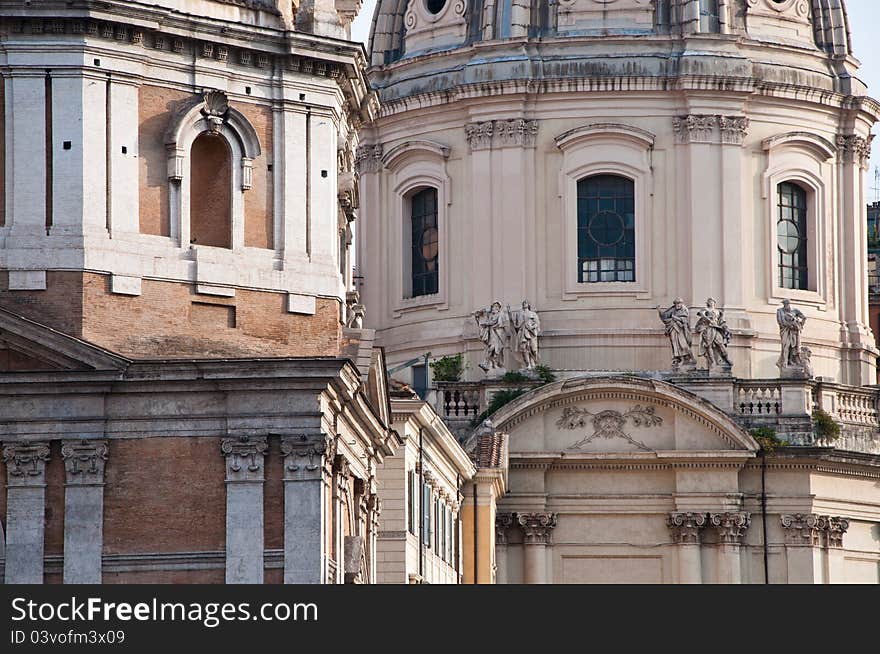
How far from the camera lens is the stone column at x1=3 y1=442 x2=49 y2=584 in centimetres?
4769

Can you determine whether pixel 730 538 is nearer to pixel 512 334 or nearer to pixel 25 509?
pixel 512 334

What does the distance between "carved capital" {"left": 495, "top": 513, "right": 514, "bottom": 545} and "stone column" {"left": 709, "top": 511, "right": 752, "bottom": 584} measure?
16.2 feet

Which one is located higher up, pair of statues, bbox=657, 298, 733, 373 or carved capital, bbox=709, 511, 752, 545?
pair of statues, bbox=657, 298, 733, 373

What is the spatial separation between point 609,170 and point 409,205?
5927mm

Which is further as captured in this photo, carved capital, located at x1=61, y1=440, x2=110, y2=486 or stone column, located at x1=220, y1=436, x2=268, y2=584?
carved capital, located at x1=61, y1=440, x2=110, y2=486

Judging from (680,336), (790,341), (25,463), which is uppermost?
(680,336)

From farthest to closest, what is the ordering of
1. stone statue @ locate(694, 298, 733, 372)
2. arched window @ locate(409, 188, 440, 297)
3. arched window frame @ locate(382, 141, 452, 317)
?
arched window @ locate(409, 188, 440, 297)
arched window frame @ locate(382, 141, 452, 317)
stone statue @ locate(694, 298, 733, 372)

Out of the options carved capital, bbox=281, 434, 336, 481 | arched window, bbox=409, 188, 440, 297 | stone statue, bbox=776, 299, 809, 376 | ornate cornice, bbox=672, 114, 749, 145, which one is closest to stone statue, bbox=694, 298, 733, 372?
stone statue, bbox=776, 299, 809, 376

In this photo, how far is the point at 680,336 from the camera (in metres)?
79.6

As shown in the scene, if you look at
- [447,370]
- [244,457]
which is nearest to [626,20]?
[447,370]

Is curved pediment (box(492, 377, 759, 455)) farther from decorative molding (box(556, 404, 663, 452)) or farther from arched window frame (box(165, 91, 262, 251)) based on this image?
arched window frame (box(165, 91, 262, 251))

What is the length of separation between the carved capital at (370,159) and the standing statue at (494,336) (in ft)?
24.4

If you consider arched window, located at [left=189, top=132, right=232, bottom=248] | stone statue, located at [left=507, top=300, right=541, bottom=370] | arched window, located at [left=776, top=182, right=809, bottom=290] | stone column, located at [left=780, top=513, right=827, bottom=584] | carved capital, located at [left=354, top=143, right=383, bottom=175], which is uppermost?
carved capital, located at [left=354, top=143, right=383, bottom=175]
